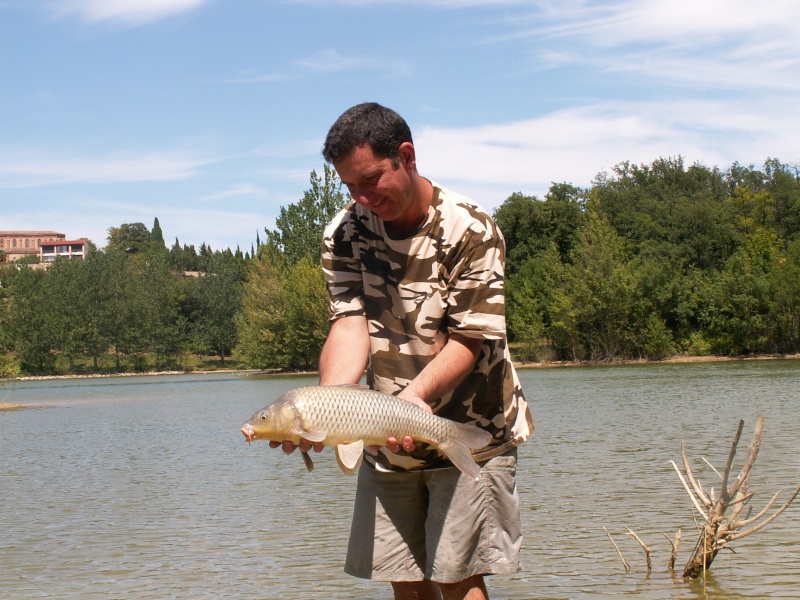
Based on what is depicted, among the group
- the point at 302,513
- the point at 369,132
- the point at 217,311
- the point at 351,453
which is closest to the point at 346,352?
the point at 351,453

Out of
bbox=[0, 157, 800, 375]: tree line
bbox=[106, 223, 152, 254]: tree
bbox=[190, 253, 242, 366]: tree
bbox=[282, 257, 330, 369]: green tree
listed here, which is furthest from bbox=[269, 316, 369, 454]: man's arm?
bbox=[106, 223, 152, 254]: tree

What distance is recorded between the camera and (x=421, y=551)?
441 cm

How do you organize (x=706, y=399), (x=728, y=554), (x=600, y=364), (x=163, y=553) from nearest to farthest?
(x=728, y=554)
(x=163, y=553)
(x=706, y=399)
(x=600, y=364)

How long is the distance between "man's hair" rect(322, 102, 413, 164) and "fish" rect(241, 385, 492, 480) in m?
0.92

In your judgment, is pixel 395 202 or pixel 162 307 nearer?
pixel 395 202

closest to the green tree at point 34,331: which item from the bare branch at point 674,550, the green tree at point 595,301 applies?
the green tree at point 595,301

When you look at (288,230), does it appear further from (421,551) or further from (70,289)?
(421,551)

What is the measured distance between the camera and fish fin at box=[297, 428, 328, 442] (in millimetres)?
3846

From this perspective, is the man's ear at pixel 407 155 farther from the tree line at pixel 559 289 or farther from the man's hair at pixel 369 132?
the tree line at pixel 559 289

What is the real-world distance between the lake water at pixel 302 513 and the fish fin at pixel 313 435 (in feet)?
15.0

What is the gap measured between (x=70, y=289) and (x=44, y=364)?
8173 millimetres

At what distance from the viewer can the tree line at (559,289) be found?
218 ft

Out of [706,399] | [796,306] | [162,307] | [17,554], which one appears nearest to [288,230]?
[162,307]

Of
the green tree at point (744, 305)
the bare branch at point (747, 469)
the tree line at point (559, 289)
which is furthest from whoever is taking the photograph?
the tree line at point (559, 289)
